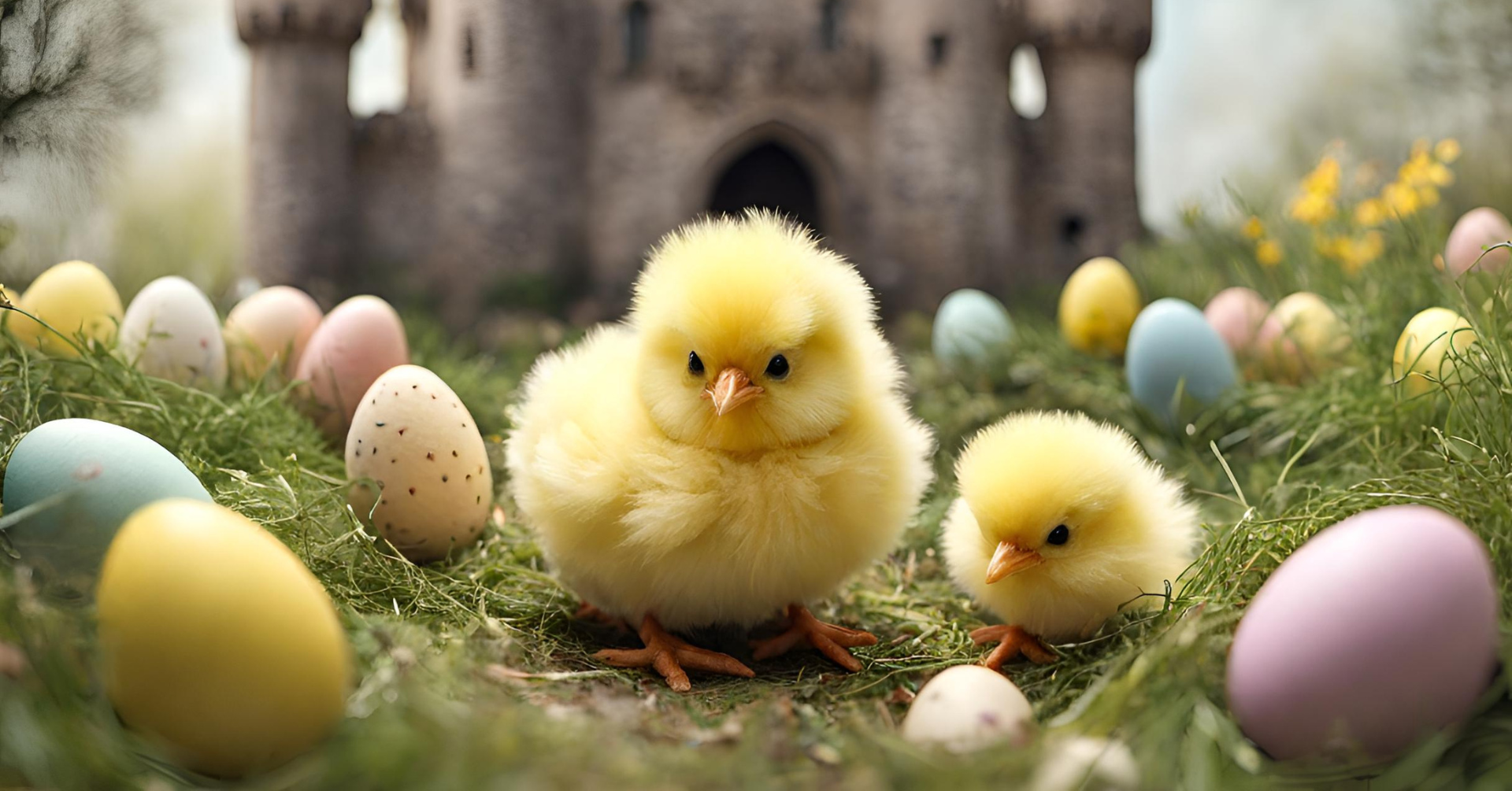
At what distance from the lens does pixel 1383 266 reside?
9.27ft

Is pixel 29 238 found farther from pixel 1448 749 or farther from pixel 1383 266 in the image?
pixel 1383 266

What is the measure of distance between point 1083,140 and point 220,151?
6.47 metres

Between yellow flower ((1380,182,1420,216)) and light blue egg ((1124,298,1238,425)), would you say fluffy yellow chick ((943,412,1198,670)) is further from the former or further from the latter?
yellow flower ((1380,182,1420,216))

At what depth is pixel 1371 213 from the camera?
3.62 m

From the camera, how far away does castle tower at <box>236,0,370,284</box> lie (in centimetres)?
666

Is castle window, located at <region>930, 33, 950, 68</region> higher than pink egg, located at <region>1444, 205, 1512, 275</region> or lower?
higher

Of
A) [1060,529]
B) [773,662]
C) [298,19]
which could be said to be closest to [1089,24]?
[298,19]

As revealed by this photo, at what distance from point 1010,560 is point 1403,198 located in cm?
284

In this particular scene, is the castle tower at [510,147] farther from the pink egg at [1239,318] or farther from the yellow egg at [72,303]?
the pink egg at [1239,318]

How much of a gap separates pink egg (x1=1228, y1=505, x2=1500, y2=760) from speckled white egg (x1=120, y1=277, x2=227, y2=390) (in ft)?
7.11

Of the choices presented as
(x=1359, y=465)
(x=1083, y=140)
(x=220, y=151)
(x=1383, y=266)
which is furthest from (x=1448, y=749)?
(x=220, y=151)

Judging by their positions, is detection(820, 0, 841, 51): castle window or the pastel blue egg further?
detection(820, 0, 841, 51): castle window

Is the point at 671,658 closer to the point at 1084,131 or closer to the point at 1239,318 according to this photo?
the point at 1239,318

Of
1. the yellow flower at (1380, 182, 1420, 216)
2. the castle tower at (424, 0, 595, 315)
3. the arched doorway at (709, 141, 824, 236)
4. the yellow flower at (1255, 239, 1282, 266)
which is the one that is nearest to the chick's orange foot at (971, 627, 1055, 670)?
the yellow flower at (1380, 182, 1420, 216)
